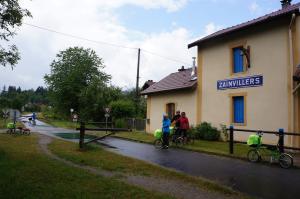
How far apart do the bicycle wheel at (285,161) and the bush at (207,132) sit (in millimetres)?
8360

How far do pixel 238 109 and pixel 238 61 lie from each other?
2746 millimetres

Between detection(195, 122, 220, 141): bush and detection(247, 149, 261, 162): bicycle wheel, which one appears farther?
detection(195, 122, 220, 141): bush

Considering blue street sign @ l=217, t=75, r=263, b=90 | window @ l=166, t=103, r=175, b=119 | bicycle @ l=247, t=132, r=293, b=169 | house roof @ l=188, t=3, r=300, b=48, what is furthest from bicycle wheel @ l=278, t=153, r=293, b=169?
window @ l=166, t=103, r=175, b=119

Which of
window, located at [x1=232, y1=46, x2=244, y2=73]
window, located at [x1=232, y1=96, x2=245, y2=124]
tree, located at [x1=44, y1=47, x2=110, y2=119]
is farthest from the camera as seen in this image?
tree, located at [x1=44, y1=47, x2=110, y2=119]

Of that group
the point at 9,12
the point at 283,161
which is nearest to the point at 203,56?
the point at 283,161

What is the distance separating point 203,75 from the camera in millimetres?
20203

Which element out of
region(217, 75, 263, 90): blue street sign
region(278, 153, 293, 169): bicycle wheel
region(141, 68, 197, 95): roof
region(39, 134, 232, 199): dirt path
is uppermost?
region(141, 68, 197, 95): roof

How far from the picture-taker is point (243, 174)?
8.90 meters

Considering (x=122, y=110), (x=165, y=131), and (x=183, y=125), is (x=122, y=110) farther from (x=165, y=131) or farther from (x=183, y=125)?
(x=165, y=131)

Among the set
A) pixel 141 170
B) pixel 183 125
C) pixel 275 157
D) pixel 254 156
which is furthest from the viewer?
pixel 183 125

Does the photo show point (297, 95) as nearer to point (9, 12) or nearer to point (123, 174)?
point (123, 174)

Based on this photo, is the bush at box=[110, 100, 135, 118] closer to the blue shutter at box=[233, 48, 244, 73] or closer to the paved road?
the blue shutter at box=[233, 48, 244, 73]

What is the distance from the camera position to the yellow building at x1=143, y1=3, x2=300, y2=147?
587 inches

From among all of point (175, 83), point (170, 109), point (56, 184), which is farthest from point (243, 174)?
point (170, 109)
